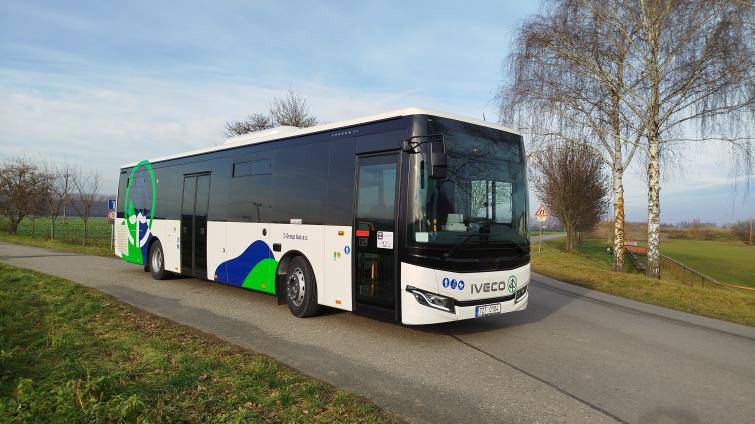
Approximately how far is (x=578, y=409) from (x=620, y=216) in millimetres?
15338

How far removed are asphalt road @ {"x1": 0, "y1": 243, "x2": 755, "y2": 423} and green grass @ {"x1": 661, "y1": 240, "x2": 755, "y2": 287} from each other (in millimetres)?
31053

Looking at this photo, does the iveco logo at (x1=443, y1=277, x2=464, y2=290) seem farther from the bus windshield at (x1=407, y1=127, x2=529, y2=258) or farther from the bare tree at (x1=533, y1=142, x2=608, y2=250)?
the bare tree at (x1=533, y1=142, x2=608, y2=250)

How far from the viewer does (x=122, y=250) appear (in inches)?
582

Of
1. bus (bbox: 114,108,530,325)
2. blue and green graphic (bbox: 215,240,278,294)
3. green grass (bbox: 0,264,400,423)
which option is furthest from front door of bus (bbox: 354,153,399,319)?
blue and green graphic (bbox: 215,240,278,294)

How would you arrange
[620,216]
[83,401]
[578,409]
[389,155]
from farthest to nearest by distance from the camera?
1. [620,216]
2. [389,155]
3. [578,409]
4. [83,401]

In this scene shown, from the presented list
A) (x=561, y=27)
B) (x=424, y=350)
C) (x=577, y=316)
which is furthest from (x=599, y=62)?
(x=424, y=350)

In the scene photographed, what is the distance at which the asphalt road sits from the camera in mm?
4492

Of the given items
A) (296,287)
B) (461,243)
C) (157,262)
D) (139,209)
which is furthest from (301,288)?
(139,209)

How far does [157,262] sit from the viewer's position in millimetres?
12695

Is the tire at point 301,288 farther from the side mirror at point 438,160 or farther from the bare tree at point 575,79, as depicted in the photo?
the bare tree at point 575,79

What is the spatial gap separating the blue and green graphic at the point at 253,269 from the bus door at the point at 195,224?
1092 millimetres

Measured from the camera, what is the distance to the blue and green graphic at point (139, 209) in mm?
13172

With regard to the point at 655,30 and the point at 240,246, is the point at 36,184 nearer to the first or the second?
the point at 240,246

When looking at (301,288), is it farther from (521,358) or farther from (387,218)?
(521,358)
